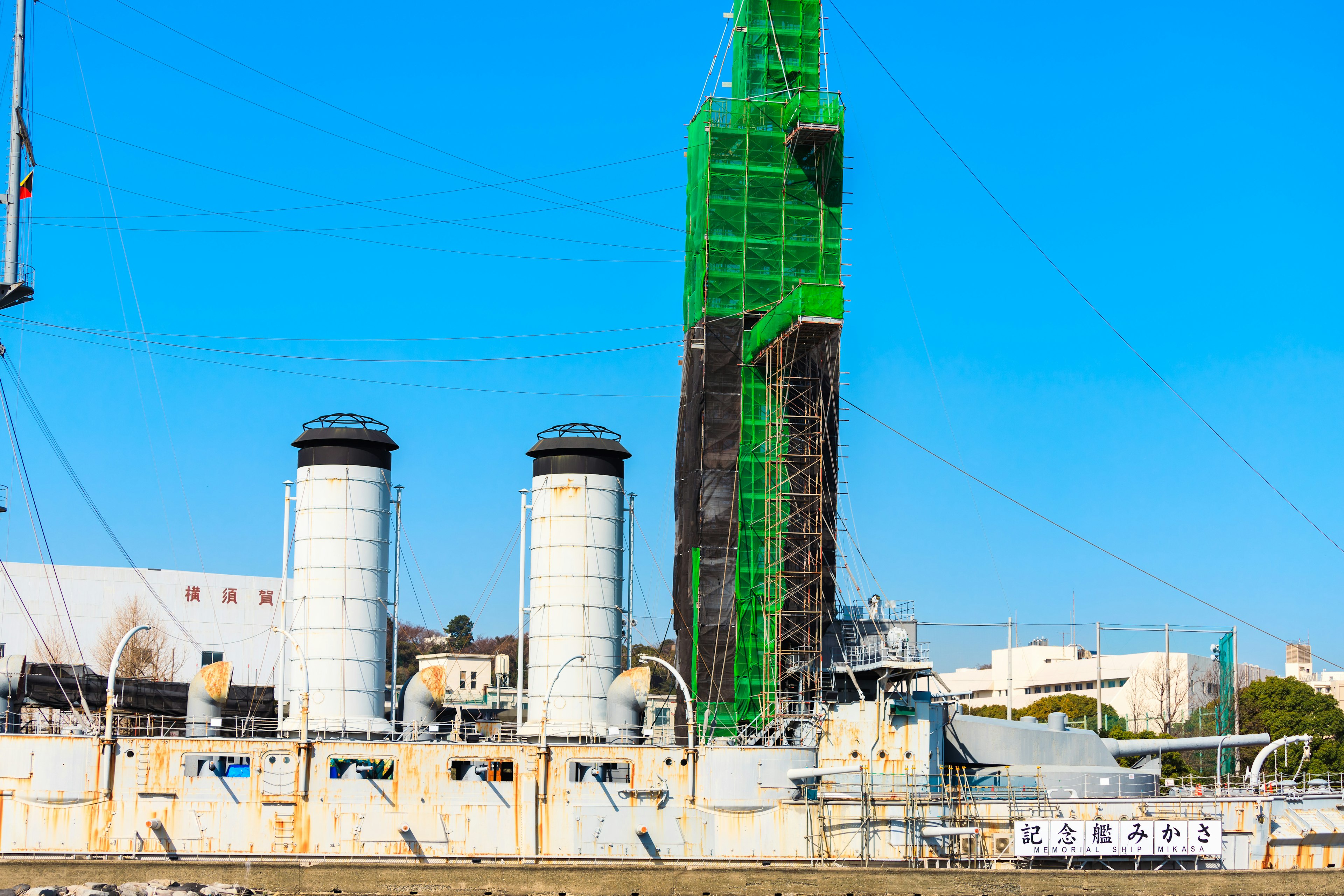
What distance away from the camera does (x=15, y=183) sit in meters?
36.1

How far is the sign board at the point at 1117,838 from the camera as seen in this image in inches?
1281

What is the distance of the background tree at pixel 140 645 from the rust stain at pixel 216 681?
37627mm

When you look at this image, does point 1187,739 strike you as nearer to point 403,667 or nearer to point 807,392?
point 807,392

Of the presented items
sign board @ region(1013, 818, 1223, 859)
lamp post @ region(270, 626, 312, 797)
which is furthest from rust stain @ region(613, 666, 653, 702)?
sign board @ region(1013, 818, 1223, 859)

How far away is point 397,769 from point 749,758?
9.14 m

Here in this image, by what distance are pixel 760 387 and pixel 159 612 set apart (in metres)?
49.0

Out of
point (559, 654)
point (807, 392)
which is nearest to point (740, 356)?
point (807, 392)

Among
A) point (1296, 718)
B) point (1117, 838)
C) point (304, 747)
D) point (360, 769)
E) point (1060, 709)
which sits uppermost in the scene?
point (304, 747)

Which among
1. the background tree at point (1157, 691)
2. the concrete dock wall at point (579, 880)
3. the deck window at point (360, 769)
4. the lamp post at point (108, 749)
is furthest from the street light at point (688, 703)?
the background tree at point (1157, 691)

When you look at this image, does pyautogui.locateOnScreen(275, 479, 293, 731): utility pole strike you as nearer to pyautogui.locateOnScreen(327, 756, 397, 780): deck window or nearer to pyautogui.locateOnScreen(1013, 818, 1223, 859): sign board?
pyautogui.locateOnScreen(327, 756, 397, 780): deck window

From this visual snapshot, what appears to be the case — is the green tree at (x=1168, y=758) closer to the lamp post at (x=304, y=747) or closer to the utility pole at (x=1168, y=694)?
the utility pole at (x=1168, y=694)

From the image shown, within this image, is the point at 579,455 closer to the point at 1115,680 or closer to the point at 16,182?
the point at 16,182

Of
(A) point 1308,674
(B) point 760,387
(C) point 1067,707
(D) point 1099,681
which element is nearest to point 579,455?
(B) point 760,387

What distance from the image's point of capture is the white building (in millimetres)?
71375
